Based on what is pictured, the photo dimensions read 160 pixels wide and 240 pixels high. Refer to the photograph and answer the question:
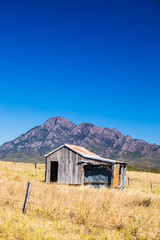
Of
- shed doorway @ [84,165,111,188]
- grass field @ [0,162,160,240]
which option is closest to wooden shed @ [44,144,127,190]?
shed doorway @ [84,165,111,188]

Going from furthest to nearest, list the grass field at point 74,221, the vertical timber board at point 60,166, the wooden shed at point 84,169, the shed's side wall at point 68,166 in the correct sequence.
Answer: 1. the vertical timber board at point 60,166
2. the shed's side wall at point 68,166
3. the wooden shed at point 84,169
4. the grass field at point 74,221

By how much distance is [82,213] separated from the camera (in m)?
8.06

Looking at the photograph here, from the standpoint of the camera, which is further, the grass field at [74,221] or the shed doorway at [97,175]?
the shed doorway at [97,175]

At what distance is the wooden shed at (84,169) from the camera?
1883cm

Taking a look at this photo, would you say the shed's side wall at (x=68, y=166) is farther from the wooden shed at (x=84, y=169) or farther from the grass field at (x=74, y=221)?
the grass field at (x=74, y=221)

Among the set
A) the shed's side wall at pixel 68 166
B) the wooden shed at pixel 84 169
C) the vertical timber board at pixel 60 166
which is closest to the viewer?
the wooden shed at pixel 84 169

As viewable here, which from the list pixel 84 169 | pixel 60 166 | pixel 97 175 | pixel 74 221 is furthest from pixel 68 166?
pixel 74 221

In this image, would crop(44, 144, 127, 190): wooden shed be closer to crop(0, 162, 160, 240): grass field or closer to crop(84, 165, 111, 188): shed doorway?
crop(84, 165, 111, 188): shed doorway

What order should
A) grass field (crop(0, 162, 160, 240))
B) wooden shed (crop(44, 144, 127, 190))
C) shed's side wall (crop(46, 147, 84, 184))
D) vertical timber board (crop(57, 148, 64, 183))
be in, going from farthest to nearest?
vertical timber board (crop(57, 148, 64, 183)) → shed's side wall (crop(46, 147, 84, 184)) → wooden shed (crop(44, 144, 127, 190)) → grass field (crop(0, 162, 160, 240))

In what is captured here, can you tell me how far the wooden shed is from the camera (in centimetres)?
1883

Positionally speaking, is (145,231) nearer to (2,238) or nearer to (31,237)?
(31,237)

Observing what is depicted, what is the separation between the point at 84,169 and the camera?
64.8 feet

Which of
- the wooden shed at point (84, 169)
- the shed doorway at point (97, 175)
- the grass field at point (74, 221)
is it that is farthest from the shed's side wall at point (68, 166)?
the grass field at point (74, 221)

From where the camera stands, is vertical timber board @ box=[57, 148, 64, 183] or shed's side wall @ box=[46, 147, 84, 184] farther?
vertical timber board @ box=[57, 148, 64, 183]
